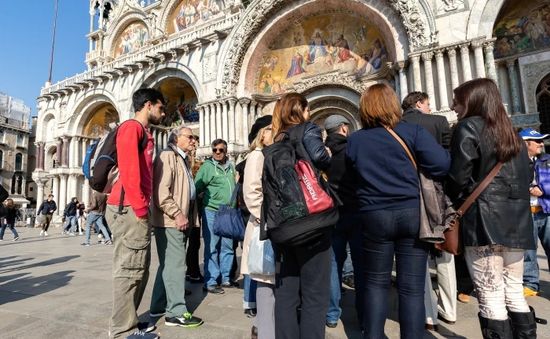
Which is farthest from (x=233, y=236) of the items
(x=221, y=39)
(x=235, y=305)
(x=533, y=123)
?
(x=221, y=39)

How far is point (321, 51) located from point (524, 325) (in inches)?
525

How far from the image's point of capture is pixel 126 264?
2.64 metres

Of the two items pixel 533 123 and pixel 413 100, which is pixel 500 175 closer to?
pixel 413 100

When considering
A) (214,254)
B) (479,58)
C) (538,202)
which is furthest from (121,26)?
(538,202)

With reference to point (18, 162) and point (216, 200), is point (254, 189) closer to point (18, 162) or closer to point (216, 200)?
point (216, 200)

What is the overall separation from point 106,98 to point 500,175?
22.1 metres

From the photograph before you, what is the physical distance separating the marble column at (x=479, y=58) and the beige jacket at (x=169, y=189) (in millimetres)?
9951

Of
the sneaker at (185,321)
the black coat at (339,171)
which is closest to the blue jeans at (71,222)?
the sneaker at (185,321)

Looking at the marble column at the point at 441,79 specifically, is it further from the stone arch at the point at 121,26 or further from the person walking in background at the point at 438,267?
the stone arch at the point at 121,26

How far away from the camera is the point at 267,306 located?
2.35m

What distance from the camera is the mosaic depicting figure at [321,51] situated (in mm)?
12734

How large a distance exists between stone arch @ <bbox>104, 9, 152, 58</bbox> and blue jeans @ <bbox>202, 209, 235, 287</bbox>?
21537 millimetres

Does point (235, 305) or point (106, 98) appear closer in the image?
point (235, 305)

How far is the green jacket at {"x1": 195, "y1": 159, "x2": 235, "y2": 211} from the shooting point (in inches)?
175
